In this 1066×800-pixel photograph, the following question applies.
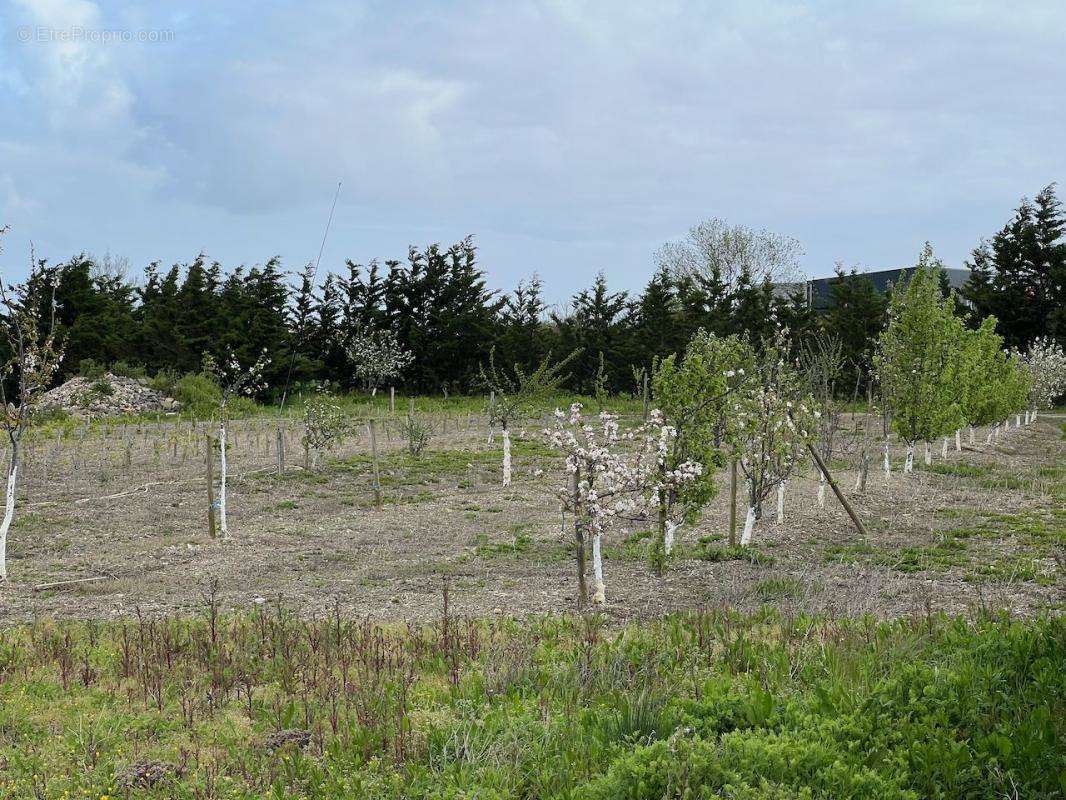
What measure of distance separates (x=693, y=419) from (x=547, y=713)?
6.42 metres

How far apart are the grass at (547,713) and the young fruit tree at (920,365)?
12.4 metres

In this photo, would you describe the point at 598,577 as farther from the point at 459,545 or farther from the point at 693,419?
the point at 459,545

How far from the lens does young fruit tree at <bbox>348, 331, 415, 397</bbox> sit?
30.2m

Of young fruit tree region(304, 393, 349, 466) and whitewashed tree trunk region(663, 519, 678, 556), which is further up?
young fruit tree region(304, 393, 349, 466)

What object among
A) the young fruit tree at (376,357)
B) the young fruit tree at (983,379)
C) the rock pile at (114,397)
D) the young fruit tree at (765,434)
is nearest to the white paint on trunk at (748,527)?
the young fruit tree at (765,434)

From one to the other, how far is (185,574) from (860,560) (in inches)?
316

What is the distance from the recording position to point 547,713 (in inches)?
199

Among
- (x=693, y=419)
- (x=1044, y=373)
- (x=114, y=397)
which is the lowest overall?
(x=693, y=419)

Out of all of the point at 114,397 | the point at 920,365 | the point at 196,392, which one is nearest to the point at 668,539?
the point at 920,365

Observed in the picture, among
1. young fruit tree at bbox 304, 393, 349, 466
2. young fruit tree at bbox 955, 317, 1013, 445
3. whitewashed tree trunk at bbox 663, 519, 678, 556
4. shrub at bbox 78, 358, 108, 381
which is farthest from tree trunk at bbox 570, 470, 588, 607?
shrub at bbox 78, 358, 108, 381

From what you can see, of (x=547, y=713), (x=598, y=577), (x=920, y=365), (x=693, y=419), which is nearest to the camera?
(x=547, y=713)

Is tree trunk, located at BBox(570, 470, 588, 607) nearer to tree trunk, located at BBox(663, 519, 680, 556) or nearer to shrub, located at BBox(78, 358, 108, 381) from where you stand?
tree trunk, located at BBox(663, 519, 680, 556)

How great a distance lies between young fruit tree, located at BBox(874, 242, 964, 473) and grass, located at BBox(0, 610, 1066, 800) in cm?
1242

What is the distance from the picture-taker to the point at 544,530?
13203mm
